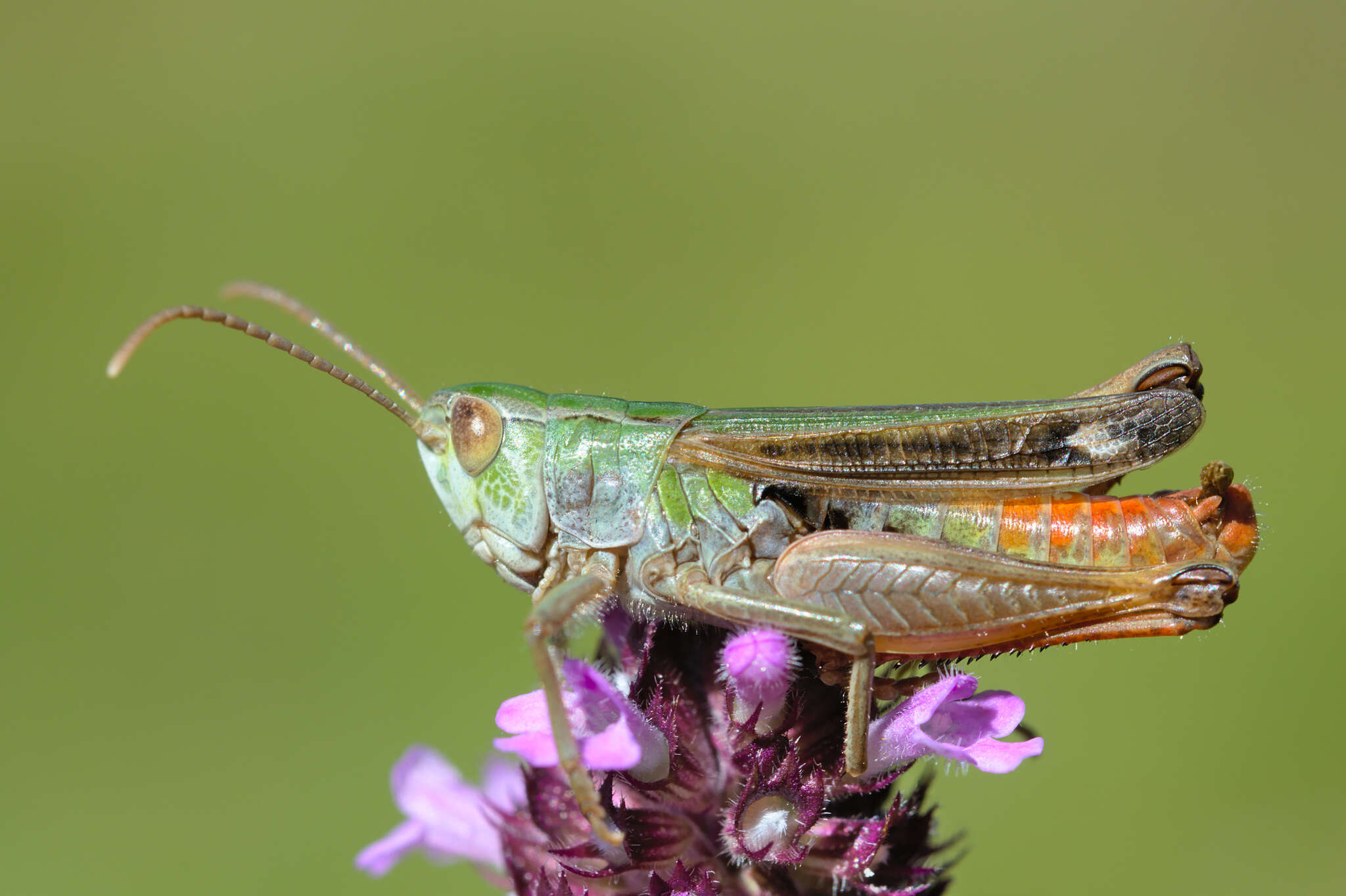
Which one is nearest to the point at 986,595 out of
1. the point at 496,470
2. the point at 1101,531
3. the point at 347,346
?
the point at 1101,531

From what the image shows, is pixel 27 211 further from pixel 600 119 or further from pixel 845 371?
pixel 845 371

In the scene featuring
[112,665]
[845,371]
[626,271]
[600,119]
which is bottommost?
[112,665]

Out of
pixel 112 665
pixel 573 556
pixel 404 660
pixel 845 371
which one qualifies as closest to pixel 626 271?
pixel 845 371

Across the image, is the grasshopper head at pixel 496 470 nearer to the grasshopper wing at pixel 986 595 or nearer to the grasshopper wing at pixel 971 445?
the grasshopper wing at pixel 971 445

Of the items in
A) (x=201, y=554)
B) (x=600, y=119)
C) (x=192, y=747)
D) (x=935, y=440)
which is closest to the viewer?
(x=935, y=440)

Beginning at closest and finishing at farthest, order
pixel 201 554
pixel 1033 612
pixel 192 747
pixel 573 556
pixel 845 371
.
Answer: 1. pixel 1033 612
2. pixel 573 556
3. pixel 192 747
4. pixel 201 554
5. pixel 845 371

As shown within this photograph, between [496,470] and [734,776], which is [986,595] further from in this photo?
[496,470]

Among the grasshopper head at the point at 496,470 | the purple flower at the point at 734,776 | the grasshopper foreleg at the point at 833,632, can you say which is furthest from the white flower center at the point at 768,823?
the grasshopper head at the point at 496,470
